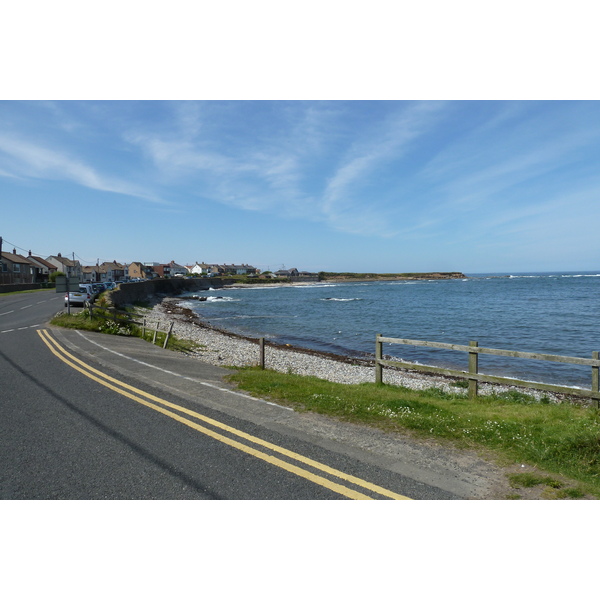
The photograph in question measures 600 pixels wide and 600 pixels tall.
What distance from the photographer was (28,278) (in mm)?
84250

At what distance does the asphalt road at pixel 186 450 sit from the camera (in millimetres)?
4539

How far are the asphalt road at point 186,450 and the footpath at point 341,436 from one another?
0.03 metres

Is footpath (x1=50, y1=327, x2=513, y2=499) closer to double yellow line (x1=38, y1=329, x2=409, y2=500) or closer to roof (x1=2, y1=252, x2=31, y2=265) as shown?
double yellow line (x1=38, y1=329, x2=409, y2=500)

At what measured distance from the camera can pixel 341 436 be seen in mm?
6203

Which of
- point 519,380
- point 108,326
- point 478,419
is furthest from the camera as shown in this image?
point 108,326

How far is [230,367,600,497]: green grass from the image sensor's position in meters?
5.27

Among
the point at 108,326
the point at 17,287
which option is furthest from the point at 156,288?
the point at 108,326

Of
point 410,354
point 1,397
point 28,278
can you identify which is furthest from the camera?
point 28,278

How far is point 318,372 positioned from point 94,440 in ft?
42.2

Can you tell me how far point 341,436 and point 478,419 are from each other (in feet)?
8.54

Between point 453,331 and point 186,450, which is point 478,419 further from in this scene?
point 453,331

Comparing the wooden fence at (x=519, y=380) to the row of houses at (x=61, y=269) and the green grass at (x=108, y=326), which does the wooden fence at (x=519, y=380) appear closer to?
the green grass at (x=108, y=326)

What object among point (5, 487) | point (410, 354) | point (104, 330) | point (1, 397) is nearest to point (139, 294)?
point (104, 330)

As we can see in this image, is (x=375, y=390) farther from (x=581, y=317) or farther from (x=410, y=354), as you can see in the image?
(x=581, y=317)
